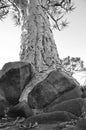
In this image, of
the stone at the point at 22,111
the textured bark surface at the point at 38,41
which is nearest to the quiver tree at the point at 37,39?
the textured bark surface at the point at 38,41

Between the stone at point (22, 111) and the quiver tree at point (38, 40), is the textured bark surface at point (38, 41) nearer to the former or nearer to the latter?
the quiver tree at point (38, 40)

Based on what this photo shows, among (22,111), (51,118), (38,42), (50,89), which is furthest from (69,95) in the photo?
(38,42)

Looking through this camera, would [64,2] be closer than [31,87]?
No

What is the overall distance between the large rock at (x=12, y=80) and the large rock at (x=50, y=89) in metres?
0.42

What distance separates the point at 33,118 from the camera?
3.99 metres

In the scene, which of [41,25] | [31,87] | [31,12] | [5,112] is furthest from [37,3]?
[5,112]

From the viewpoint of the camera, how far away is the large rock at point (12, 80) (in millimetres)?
6680

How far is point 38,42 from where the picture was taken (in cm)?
879

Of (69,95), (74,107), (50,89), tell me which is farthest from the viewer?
(50,89)

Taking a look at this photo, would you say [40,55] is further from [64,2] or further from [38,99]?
[64,2]

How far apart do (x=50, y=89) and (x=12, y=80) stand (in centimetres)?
106

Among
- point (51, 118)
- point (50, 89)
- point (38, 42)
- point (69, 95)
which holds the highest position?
point (38, 42)

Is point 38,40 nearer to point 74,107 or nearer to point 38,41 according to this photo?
point 38,41

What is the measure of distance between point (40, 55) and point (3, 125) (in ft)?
14.0
